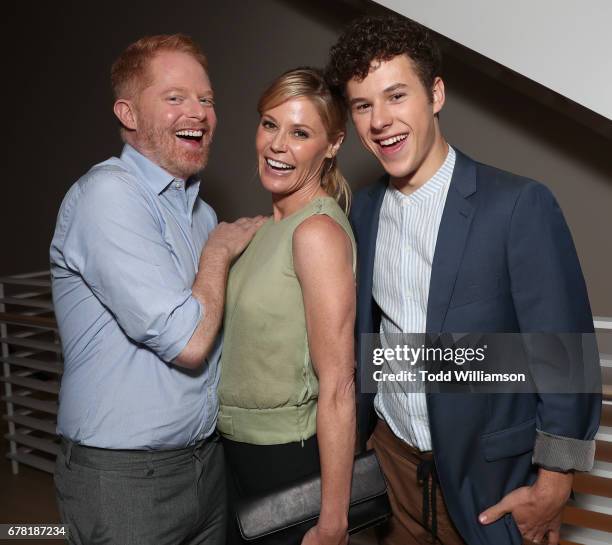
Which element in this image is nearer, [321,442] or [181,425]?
[321,442]

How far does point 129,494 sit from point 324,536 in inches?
19.9

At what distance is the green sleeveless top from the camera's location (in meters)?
1.61

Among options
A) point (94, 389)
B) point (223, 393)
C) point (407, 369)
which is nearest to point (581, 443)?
point (407, 369)

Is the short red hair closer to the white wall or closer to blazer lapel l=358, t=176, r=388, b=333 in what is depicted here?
blazer lapel l=358, t=176, r=388, b=333

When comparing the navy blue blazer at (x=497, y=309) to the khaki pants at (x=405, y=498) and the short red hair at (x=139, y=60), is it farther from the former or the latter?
the short red hair at (x=139, y=60)

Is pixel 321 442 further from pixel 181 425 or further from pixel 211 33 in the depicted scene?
pixel 211 33

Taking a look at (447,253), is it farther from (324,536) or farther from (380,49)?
(324,536)

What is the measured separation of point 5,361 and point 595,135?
332cm

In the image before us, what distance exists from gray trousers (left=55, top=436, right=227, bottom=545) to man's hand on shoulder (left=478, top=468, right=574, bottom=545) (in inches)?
30.2

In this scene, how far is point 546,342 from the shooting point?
60.4 inches

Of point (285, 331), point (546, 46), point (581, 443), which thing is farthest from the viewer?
point (546, 46)

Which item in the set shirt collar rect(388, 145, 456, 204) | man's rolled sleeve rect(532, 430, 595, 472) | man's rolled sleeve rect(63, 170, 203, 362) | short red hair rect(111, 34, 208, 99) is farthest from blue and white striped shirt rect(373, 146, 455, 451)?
short red hair rect(111, 34, 208, 99)
